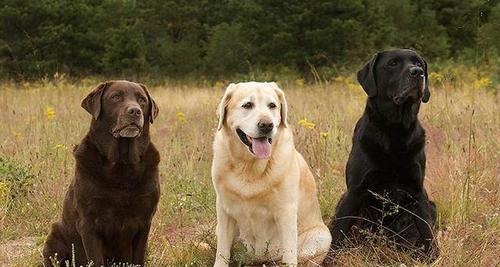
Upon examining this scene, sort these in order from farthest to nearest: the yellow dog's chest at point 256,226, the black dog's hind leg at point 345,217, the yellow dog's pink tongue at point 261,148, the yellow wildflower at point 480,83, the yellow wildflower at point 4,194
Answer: the yellow wildflower at point 480,83 → the yellow wildflower at point 4,194 → the black dog's hind leg at point 345,217 → the yellow dog's chest at point 256,226 → the yellow dog's pink tongue at point 261,148

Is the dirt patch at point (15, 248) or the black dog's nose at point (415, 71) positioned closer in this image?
the black dog's nose at point (415, 71)

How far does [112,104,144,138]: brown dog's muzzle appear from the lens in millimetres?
3416

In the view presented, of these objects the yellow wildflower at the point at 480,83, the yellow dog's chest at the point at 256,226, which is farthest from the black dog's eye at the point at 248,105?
the yellow wildflower at the point at 480,83

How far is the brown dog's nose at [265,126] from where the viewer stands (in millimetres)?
3423

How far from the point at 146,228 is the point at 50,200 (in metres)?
1.77

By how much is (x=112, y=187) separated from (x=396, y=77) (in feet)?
6.16

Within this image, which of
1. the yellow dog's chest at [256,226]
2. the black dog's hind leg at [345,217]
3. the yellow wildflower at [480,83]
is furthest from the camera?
the yellow wildflower at [480,83]

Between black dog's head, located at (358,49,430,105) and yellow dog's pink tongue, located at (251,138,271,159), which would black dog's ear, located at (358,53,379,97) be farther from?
yellow dog's pink tongue, located at (251,138,271,159)

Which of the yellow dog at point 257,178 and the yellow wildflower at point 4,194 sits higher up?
the yellow dog at point 257,178

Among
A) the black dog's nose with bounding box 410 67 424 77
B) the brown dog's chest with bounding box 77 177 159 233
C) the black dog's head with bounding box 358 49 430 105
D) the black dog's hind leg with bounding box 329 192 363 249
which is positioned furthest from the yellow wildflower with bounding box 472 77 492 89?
the brown dog's chest with bounding box 77 177 159 233

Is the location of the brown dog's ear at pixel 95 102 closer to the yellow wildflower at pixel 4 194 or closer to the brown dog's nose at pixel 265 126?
the brown dog's nose at pixel 265 126

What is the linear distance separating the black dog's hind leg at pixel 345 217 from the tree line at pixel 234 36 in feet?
54.5

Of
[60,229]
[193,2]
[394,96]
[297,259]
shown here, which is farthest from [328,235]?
[193,2]

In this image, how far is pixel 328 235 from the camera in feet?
12.9
